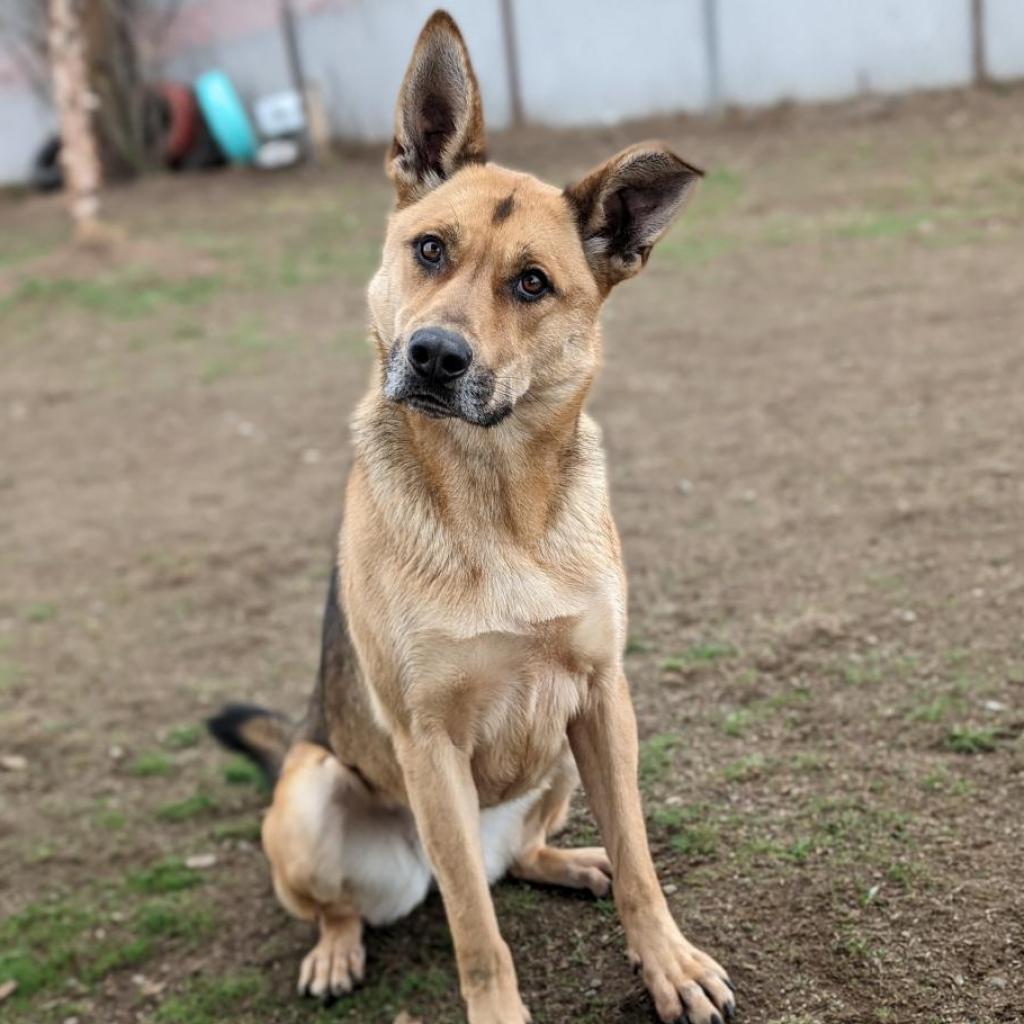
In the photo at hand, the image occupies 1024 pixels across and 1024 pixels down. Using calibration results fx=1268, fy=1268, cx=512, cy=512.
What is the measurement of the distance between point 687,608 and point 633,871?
2.19 m

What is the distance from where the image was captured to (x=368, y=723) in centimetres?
329

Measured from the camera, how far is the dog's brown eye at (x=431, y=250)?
10.0 feet

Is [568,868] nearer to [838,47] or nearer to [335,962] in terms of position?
[335,962]

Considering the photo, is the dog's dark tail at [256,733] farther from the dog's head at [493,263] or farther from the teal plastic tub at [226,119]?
the teal plastic tub at [226,119]

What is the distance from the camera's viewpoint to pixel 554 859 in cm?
358

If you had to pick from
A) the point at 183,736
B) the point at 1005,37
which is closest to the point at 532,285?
the point at 183,736

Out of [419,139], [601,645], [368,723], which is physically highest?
[419,139]

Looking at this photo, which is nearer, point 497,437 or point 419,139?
→ point 497,437

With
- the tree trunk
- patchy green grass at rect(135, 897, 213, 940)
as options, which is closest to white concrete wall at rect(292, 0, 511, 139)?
the tree trunk

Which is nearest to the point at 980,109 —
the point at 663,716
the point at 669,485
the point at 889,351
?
the point at 889,351

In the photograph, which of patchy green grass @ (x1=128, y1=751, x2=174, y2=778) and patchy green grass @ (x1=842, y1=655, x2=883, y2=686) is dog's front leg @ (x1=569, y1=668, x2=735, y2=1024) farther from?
patchy green grass @ (x1=128, y1=751, x2=174, y2=778)

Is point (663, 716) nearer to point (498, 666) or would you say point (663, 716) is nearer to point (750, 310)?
point (498, 666)

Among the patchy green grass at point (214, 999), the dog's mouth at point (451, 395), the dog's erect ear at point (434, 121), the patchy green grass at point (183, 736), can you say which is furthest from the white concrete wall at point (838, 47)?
the patchy green grass at point (214, 999)

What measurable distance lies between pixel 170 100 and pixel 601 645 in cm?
1586
